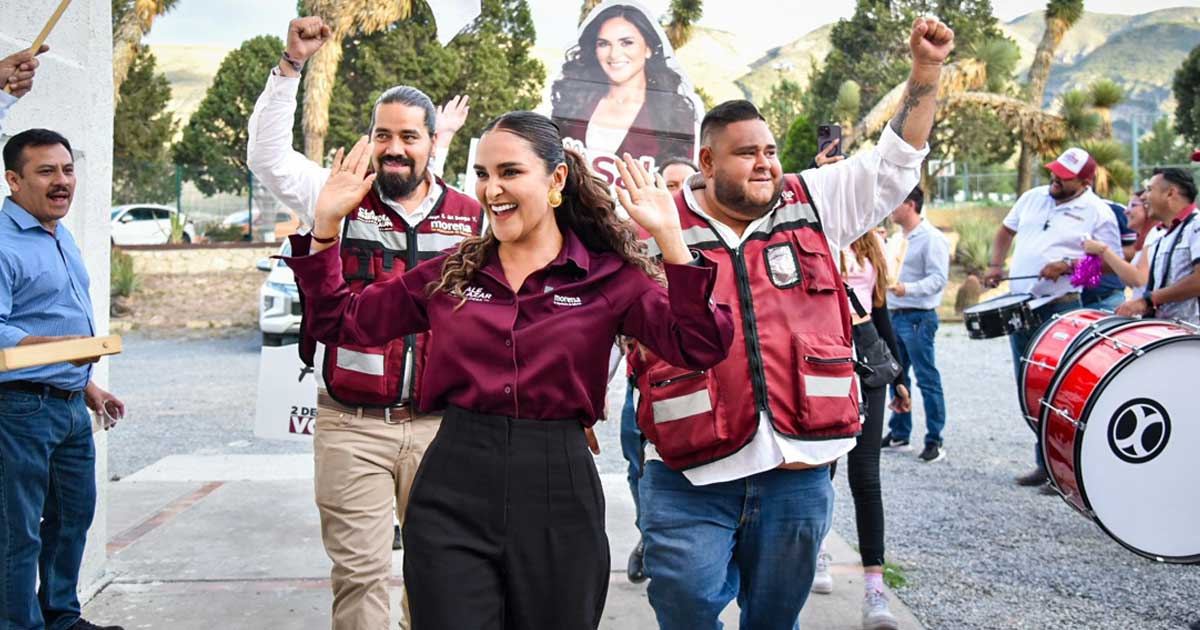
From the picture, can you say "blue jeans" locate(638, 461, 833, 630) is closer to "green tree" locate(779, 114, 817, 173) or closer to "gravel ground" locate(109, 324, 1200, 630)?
"gravel ground" locate(109, 324, 1200, 630)

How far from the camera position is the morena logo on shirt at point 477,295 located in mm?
2654

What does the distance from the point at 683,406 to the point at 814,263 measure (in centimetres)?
60

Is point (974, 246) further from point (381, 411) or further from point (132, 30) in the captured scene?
point (381, 411)

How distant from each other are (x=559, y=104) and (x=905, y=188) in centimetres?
382

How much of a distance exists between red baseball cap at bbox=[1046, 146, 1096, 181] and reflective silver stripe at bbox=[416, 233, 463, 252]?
189 inches

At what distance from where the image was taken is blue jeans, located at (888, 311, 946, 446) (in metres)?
8.14

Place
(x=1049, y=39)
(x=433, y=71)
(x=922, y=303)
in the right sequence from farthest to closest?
(x=1049, y=39), (x=433, y=71), (x=922, y=303)

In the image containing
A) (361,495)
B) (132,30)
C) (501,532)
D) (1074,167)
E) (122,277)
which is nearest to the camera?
(501,532)

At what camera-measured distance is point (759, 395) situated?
3.11 meters

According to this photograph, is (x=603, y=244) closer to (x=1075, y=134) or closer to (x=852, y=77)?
(x=1075, y=134)

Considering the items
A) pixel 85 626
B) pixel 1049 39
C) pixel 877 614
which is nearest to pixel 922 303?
pixel 877 614

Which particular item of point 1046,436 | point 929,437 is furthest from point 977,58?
point 1046,436

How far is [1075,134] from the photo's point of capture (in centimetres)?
3216

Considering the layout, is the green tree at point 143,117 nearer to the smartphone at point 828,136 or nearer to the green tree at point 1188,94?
the green tree at point 1188,94
